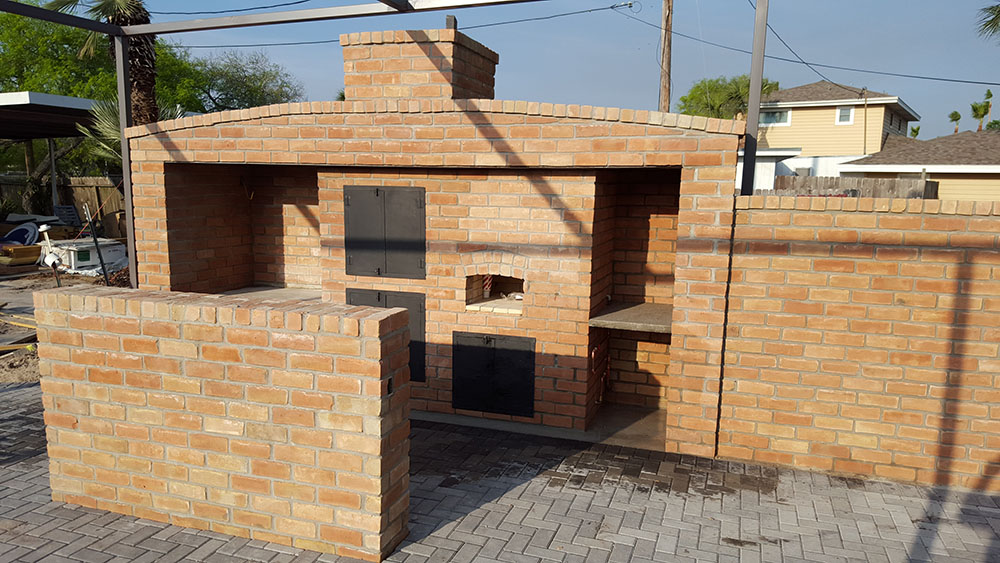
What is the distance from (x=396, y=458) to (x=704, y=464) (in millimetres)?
3073

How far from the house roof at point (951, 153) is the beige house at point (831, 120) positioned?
5836mm

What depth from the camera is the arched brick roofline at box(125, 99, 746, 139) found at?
5617 millimetres

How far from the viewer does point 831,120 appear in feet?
100

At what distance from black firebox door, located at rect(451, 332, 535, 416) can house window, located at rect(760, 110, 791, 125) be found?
98.1ft

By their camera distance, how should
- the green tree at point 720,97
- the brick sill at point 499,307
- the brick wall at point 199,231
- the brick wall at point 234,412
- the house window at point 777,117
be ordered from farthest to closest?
the green tree at point 720,97
the house window at point 777,117
the brick wall at point 199,231
the brick sill at point 499,307
the brick wall at point 234,412

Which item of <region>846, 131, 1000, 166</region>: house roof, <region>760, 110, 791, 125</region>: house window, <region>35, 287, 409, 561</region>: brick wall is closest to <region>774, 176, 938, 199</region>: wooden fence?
<region>846, 131, 1000, 166</region>: house roof

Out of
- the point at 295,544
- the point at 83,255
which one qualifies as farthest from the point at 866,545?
the point at 83,255

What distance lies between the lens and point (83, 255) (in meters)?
16.2

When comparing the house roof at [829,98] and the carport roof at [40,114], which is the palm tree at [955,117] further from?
the carport roof at [40,114]

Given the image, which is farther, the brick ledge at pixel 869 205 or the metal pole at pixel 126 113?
the metal pole at pixel 126 113

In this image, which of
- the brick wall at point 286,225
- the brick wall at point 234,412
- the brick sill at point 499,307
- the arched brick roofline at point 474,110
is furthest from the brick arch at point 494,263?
the brick wall at point 286,225

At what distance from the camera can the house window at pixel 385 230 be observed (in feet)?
22.4

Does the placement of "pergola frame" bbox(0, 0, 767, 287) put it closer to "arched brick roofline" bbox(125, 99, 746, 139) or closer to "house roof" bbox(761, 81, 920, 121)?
"arched brick roofline" bbox(125, 99, 746, 139)

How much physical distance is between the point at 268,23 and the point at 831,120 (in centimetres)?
3019
